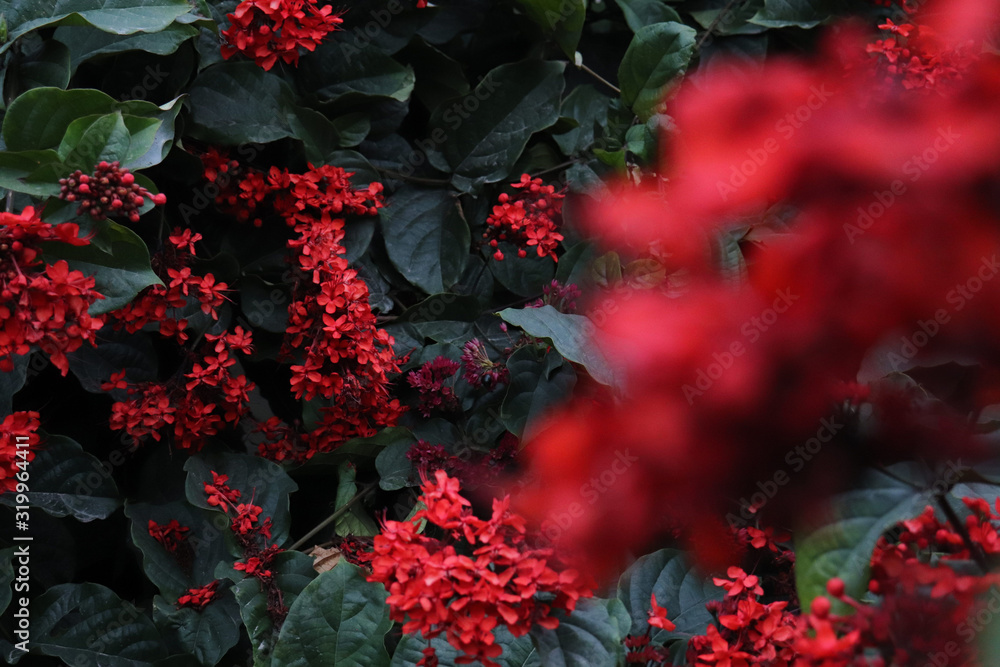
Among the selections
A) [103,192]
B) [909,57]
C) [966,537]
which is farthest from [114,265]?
[909,57]

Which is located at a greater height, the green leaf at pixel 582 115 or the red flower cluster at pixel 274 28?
the red flower cluster at pixel 274 28

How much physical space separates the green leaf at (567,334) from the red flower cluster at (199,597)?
0.52m

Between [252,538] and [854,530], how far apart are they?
0.70m

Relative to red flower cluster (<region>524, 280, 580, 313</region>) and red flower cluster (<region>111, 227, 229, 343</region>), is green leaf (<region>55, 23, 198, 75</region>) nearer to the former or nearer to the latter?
red flower cluster (<region>111, 227, 229, 343</region>)

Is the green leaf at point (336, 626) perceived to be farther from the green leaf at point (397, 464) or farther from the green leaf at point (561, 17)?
the green leaf at point (561, 17)

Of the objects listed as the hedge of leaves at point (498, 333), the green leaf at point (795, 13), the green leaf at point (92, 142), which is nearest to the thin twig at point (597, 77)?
the hedge of leaves at point (498, 333)

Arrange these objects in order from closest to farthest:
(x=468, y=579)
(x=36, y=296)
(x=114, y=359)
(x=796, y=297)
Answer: (x=796, y=297) → (x=468, y=579) → (x=36, y=296) → (x=114, y=359)

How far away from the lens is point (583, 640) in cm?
65

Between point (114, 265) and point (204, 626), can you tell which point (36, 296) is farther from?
point (204, 626)

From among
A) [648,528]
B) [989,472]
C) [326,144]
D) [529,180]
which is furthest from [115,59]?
[989,472]

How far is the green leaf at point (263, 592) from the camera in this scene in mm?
846

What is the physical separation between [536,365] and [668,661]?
1.20ft

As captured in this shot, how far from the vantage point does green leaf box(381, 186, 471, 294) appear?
112 centimetres

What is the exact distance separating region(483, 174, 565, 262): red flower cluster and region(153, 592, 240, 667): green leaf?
579 mm
